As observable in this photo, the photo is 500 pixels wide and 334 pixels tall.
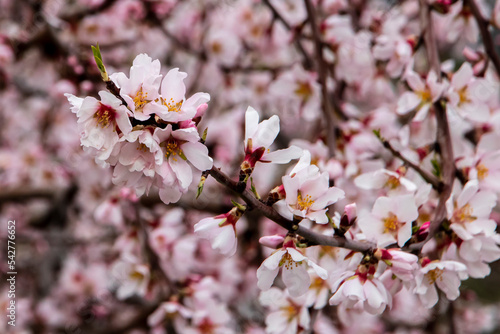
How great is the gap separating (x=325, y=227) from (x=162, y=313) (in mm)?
623

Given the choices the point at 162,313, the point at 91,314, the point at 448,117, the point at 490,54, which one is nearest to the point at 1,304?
the point at 91,314

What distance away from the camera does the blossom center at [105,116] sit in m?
0.68

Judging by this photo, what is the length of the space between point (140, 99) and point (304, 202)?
0.31 m

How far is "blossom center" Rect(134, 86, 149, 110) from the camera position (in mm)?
683

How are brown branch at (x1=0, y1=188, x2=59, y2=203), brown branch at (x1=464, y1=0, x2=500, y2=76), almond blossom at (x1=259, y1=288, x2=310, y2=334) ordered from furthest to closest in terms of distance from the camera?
brown branch at (x1=0, y1=188, x2=59, y2=203) < brown branch at (x1=464, y1=0, x2=500, y2=76) < almond blossom at (x1=259, y1=288, x2=310, y2=334)

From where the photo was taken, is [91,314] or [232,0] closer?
[91,314]

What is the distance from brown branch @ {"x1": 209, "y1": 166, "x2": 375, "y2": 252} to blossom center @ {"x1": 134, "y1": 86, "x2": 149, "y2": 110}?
14cm

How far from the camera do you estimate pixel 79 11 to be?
86.7 inches

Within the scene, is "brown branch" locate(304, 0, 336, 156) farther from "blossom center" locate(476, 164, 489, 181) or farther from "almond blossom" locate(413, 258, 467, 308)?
"almond blossom" locate(413, 258, 467, 308)

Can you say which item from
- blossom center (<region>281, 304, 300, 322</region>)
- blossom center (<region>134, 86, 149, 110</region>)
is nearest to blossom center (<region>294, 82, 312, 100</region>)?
blossom center (<region>281, 304, 300, 322</region>)

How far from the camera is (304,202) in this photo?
0.78m

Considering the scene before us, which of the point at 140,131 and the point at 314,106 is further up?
the point at 140,131

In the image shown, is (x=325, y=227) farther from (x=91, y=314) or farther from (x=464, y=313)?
(x=464, y=313)

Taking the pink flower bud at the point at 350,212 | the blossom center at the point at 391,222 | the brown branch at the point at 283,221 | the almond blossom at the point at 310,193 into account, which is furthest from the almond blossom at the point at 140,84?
the blossom center at the point at 391,222
